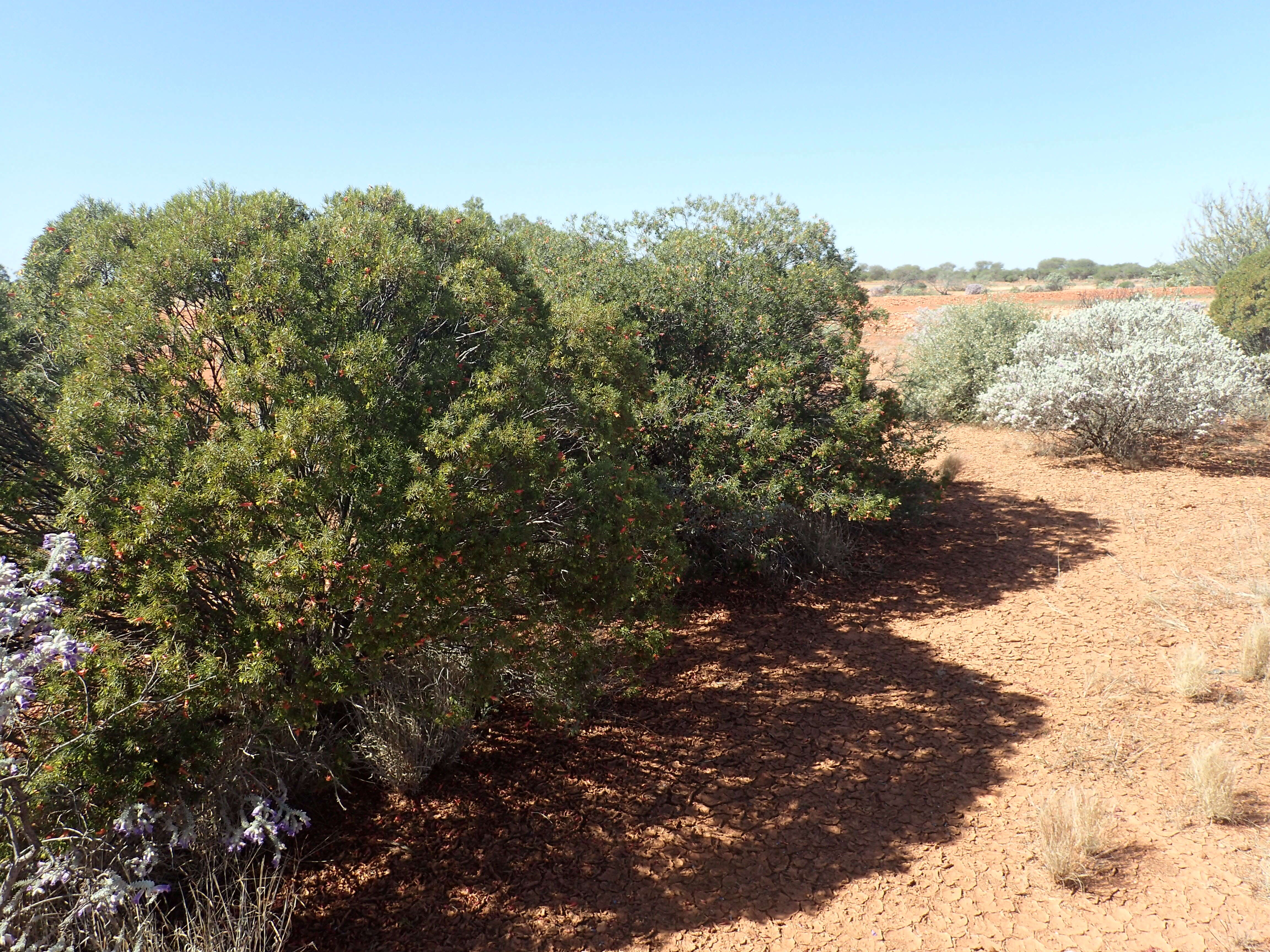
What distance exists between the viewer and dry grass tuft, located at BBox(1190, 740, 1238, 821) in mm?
4551

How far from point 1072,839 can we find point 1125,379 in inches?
373

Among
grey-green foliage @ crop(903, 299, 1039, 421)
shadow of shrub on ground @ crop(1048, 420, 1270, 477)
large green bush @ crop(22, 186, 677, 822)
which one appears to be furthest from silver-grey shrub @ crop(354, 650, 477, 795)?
grey-green foliage @ crop(903, 299, 1039, 421)

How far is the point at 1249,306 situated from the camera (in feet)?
52.7

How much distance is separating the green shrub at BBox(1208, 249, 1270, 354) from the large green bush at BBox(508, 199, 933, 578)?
11.6 meters

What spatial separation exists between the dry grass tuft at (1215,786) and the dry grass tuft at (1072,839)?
66cm

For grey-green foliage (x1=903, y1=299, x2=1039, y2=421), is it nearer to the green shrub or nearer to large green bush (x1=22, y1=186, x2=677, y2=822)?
the green shrub

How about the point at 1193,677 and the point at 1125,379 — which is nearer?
the point at 1193,677

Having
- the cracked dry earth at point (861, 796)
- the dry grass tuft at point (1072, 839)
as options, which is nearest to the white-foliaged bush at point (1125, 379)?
the cracked dry earth at point (861, 796)

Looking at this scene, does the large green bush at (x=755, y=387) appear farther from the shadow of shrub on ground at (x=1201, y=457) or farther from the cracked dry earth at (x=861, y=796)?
the shadow of shrub on ground at (x=1201, y=457)

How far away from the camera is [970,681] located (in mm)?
6641

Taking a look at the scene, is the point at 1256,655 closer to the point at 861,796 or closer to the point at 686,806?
the point at 861,796

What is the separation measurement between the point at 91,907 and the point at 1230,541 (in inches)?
428

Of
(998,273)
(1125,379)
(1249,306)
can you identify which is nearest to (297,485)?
(1125,379)

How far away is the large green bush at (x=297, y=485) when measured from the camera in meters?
3.51
